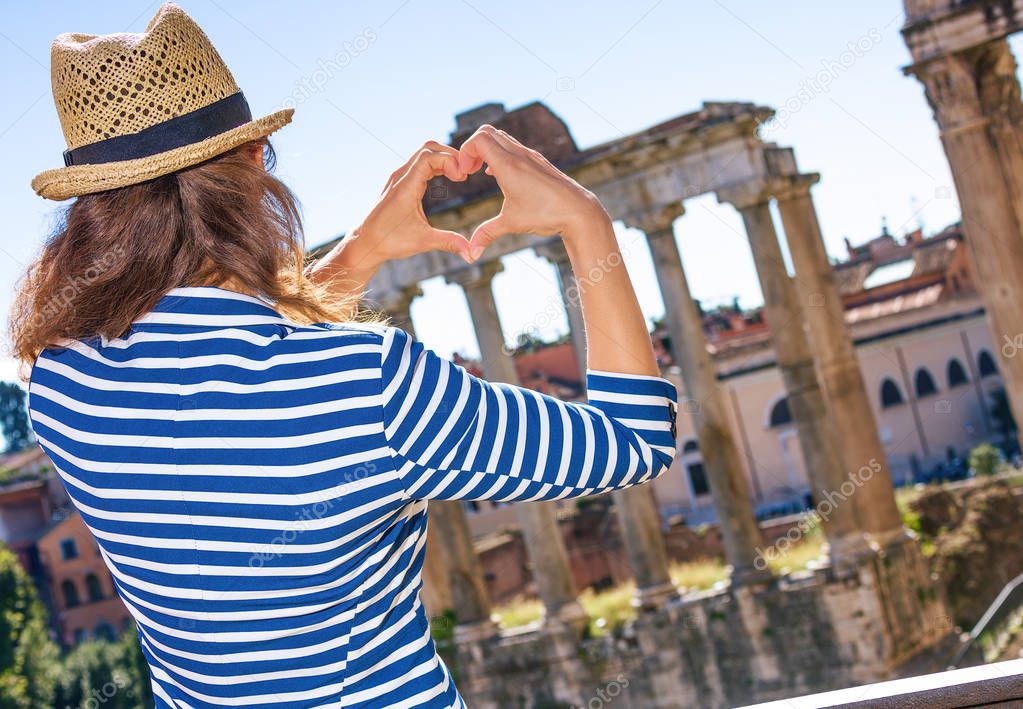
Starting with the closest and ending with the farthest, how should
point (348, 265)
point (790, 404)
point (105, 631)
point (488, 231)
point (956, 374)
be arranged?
point (488, 231) → point (348, 265) → point (790, 404) → point (956, 374) → point (105, 631)

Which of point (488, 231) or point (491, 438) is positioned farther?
point (488, 231)

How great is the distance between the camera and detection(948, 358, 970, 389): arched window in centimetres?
4581

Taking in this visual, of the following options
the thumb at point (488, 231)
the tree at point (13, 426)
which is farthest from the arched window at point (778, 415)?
the thumb at point (488, 231)

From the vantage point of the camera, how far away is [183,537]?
1.82 meters

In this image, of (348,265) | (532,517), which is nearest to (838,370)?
(532,517)

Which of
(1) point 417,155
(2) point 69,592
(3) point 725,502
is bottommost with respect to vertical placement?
(3) point 725,502

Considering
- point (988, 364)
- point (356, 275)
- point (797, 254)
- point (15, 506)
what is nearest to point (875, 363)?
point (988, 364)

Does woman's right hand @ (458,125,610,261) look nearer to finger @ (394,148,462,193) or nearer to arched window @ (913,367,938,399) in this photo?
finger @ (394,148,462,193)

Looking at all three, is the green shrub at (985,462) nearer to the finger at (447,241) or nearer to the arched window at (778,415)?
the arched window at (778,415)

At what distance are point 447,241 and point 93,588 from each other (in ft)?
170

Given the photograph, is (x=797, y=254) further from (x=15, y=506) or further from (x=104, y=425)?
(x=15, y=506)

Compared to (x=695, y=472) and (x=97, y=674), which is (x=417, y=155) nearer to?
(x=695, y=472)

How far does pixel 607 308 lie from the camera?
74.9 inches

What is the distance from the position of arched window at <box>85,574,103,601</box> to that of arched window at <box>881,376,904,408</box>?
3177cm
